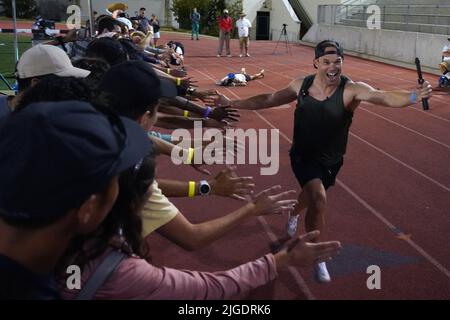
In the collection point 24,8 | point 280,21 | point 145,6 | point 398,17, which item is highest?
point 145,6

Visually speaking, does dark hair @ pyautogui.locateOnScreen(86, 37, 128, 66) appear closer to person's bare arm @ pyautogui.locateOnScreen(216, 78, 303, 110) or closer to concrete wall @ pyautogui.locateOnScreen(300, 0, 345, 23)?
person's bare arm @ pyautogui.locateOnScreen(216, 78, 303, 110)

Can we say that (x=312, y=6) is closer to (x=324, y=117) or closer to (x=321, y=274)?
(x=324, y=117)

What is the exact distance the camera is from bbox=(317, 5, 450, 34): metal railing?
59.1ft

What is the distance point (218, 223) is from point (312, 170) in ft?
5.81

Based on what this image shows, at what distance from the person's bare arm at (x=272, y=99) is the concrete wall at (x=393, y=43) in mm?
13281

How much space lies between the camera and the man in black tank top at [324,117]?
12.4ft

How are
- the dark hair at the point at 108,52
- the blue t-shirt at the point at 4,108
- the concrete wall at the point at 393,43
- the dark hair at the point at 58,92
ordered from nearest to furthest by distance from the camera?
the dark hair at the point at 58,92 → the blue t-shirt at the point at 4,108 → the dark hair at the point at 108,52 → the concrete wall at the point at 393,43

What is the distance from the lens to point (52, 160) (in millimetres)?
1113

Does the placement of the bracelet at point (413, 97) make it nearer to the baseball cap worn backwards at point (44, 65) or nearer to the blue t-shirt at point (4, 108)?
the baseball cap worn backwards at point (44, 65)

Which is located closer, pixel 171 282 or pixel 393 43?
pixel 171 282

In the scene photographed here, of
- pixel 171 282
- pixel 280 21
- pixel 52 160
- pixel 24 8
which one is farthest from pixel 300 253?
pixel 24 8

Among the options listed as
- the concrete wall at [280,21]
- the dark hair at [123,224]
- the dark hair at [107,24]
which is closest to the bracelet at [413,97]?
the dark hair at [123,224]

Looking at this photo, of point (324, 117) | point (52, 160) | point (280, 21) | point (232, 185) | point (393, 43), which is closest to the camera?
point (52, 160)
